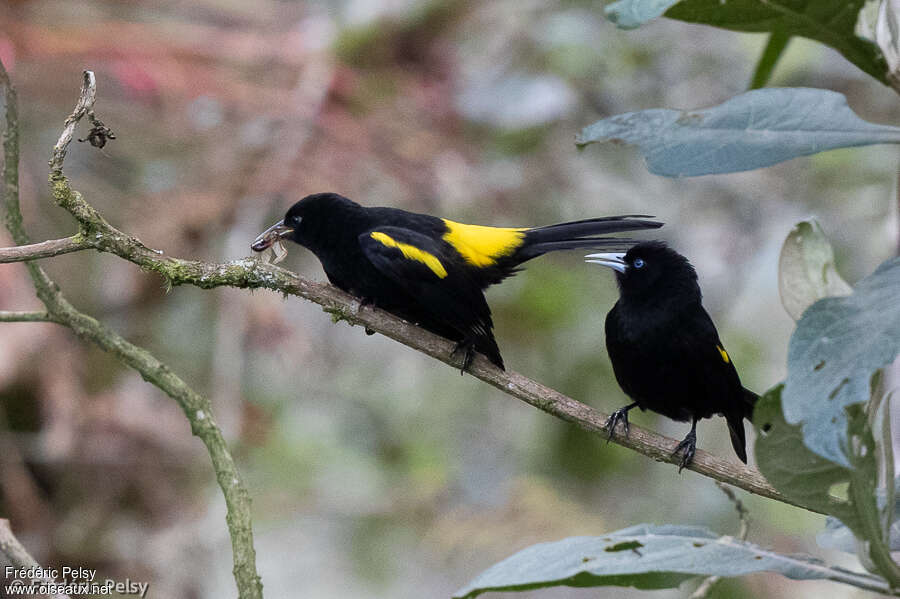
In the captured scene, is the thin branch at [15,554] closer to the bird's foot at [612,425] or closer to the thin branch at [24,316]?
the thin branch at [24,316]

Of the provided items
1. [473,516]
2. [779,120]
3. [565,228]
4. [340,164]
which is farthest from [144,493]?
[779,120]

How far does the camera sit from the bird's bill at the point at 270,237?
115 inches

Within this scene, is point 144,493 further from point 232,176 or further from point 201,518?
point 232,176

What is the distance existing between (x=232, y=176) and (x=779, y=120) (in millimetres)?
3946

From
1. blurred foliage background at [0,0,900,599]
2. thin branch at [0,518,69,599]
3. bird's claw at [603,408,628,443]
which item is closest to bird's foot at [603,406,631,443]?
bird's claw at [603,408,628,443]

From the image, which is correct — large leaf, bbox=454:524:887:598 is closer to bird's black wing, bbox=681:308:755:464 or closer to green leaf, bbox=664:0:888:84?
green leaf, bbox=664:0:888:84

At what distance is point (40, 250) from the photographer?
1549 mm

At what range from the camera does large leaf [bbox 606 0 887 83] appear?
129 cm

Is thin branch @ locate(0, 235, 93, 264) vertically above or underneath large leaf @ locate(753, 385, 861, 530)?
above

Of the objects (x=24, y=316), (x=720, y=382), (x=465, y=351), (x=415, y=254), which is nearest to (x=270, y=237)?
(x=415, y=254)

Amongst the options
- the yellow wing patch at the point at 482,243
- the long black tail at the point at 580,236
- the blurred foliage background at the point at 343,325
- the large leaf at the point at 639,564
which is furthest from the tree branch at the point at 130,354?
the blurred foliage background at the point at 343,325

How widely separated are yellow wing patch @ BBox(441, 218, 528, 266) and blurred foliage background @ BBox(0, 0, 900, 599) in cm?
149

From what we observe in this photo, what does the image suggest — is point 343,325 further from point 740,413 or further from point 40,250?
point 40,250

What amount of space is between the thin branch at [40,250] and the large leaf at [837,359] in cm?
122
